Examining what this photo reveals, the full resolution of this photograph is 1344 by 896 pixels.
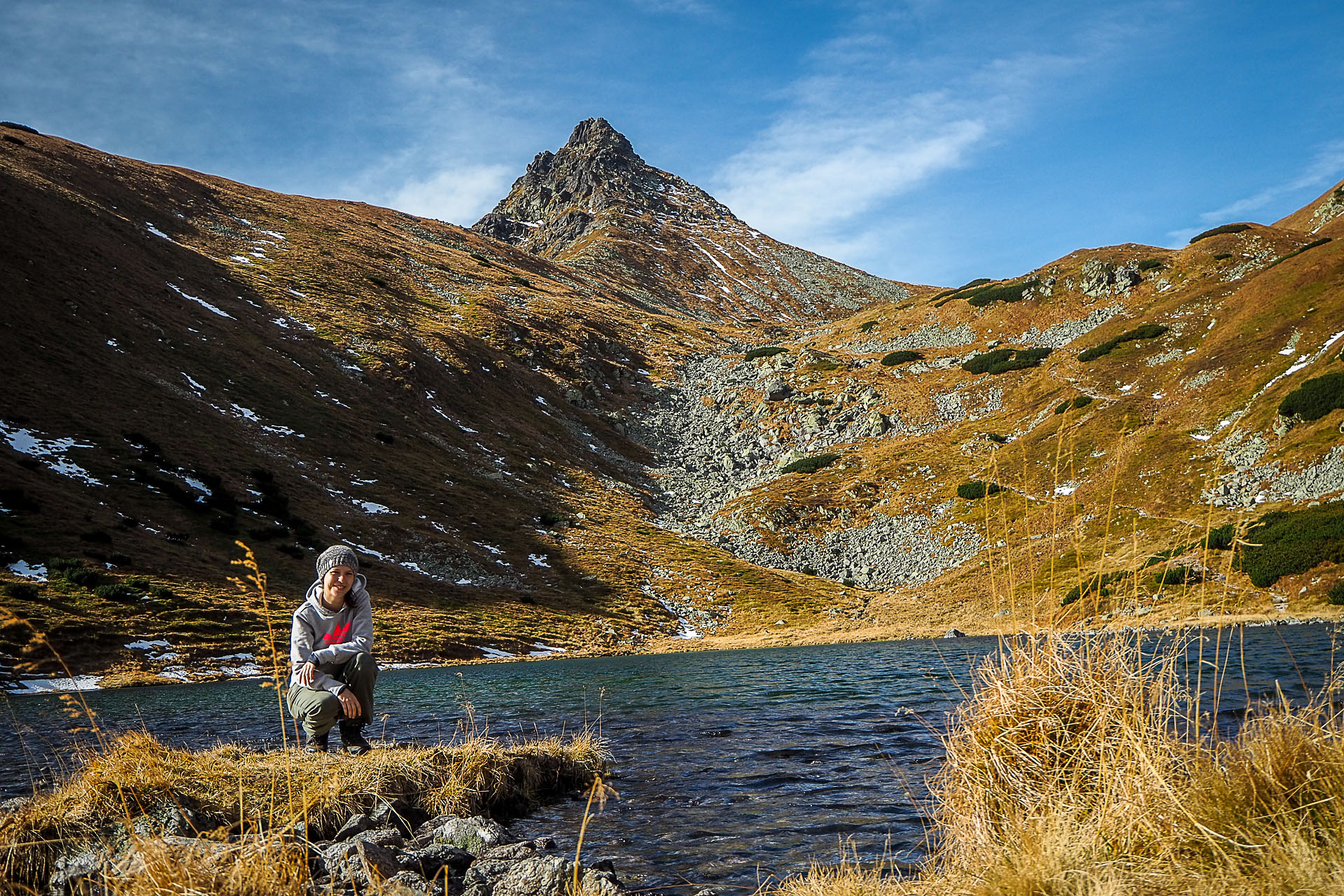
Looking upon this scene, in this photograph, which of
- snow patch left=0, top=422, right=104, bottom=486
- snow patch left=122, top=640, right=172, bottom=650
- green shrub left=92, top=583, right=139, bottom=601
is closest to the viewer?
snow patch left=122, top=640, right=172, bottom=650

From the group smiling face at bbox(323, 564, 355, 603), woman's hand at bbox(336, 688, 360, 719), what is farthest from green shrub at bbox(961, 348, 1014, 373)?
woman's hand at bbox(336, 688, 360, 719)

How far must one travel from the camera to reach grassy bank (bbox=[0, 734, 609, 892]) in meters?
6.01

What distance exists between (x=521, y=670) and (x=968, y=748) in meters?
31.3

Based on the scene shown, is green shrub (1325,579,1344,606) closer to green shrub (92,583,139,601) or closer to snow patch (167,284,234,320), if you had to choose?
green shrub (92,583,139,601)

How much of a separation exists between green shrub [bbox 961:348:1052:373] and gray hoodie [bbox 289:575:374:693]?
78.5 metres

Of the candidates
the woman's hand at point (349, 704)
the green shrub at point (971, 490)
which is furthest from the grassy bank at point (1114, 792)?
the green shrub at point (971, 490)

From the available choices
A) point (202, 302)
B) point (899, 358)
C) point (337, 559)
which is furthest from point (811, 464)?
point (337, 559)

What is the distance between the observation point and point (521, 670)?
33.8 m

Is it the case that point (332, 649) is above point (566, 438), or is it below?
below

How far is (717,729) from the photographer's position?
15117 millimetres

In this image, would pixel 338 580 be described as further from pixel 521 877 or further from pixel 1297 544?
pixel 1297 544

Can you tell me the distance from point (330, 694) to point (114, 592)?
1302 inches

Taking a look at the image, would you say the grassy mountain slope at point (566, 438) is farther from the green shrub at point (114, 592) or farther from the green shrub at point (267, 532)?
the green shrub at point (267, 532)

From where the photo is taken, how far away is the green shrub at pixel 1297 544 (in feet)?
99.5
